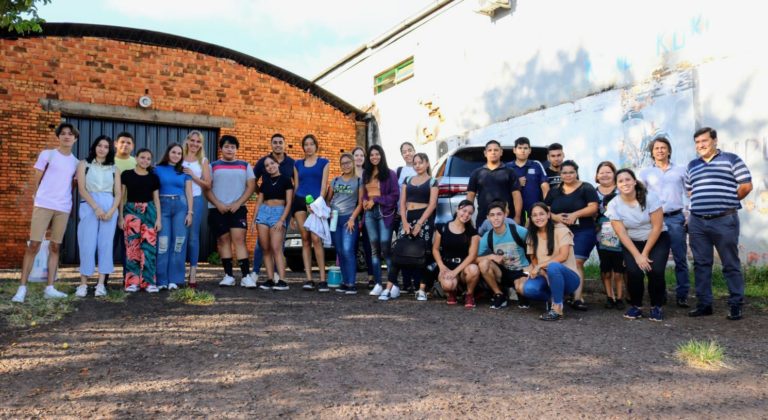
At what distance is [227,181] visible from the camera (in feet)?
23.7

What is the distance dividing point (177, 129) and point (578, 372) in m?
11.9

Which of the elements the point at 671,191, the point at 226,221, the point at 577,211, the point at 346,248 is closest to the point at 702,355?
the point at 577,211

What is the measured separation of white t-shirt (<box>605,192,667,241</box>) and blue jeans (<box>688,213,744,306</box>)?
381 mm

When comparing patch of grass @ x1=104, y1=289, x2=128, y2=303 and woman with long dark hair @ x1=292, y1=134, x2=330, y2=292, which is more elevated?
woman with long dark hair @ x1=292, y1=134, x2=330, y2=292

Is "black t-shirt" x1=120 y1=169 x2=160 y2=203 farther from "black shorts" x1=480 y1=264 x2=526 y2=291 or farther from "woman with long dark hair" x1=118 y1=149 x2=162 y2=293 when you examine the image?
"black shorts" x1=480 y1=264 x2=526 y2=291

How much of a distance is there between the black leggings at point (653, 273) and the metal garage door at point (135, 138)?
34.5 ft

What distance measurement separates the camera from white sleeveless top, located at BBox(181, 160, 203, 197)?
708 centimetres

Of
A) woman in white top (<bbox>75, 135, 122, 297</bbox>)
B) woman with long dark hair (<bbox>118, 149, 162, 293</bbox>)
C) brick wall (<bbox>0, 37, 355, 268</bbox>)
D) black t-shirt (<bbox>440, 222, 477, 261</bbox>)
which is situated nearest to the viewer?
black t-shirt (<bbox>440, 222, 477, 261</bbox>)

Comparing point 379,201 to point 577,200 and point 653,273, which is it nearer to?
point 577,200

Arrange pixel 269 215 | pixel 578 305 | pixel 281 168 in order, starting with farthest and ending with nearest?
1. pixel 281 168
2. pixel 269 215
3. pixel 578 305

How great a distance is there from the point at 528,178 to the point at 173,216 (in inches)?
164

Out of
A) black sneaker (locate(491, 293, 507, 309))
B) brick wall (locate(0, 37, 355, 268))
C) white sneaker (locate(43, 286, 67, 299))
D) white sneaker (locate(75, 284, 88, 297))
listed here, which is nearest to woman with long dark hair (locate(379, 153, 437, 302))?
black sneaker (locate(491, 293, 507, 309))

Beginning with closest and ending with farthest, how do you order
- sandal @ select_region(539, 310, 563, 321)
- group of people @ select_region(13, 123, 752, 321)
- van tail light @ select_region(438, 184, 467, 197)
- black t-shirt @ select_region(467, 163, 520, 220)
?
sandal @ select_region(539, 310, 563, 321) → group of people @ select_region(13, 123, 752, 321) → black t-shirt @ select_region(467, 163, 520, 220) → van tail light @ select_region(438, 184, 467, 197)

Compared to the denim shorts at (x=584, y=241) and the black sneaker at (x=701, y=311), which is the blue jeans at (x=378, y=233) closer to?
the denim shorts at (x=584, y=241)
